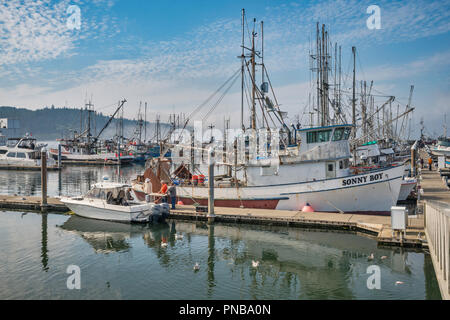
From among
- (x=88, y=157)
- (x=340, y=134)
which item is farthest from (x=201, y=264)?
(x=88, y=157)

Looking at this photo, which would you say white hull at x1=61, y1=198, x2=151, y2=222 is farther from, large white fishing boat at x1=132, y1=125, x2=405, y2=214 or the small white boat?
large white fishing boat at x1=132, y1=125, x2=405, y2=214

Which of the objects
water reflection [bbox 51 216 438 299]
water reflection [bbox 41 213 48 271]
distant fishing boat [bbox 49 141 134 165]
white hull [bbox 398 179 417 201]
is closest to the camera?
water reflection [bbox 51 216 438 299]

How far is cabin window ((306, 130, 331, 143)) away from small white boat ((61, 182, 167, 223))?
10711 mm

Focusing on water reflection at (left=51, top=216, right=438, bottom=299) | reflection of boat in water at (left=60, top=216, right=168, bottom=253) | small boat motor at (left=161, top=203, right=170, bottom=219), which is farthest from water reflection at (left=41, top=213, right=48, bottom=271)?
small boat motor at (left=161, top=203, right=170, bottom=219)

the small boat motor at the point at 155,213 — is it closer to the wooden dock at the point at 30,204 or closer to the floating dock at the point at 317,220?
the floating dock at the point at 317,220

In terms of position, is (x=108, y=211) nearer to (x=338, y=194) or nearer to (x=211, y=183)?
(x=211, y=183)

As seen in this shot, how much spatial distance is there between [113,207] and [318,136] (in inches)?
549

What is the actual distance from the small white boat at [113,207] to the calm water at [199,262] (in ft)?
2.22

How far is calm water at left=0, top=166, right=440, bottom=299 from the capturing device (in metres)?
12.0

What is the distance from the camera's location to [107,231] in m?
20.3

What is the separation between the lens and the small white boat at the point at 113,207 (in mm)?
21312

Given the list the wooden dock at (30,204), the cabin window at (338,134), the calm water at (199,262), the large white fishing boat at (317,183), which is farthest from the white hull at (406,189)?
the wooden dock at (30,204)

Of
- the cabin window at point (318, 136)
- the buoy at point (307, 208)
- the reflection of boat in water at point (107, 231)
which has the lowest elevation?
the reflection of boat in water at point (107, 231)
